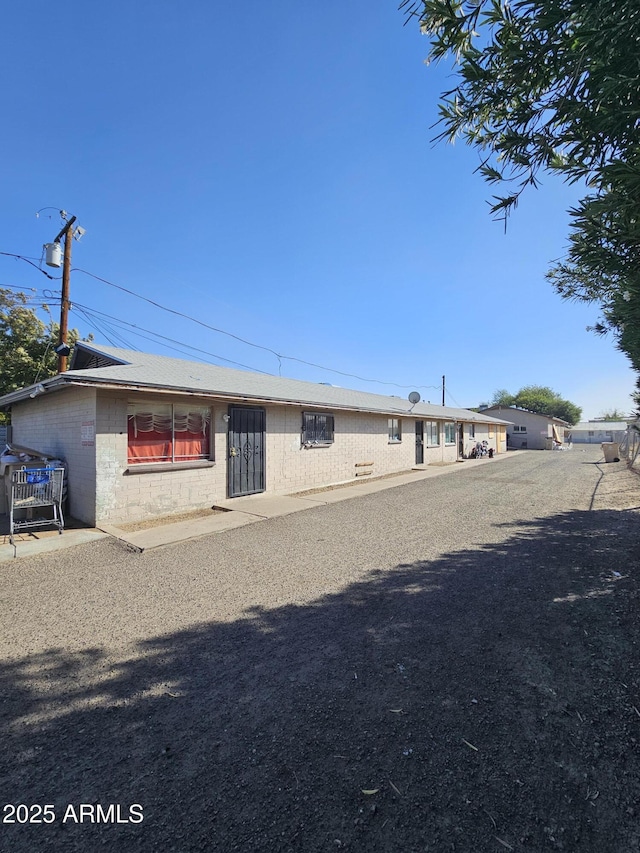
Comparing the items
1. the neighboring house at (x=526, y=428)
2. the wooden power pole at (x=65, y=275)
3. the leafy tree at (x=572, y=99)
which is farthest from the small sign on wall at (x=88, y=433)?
the neighboring house at (x=526, y=428)

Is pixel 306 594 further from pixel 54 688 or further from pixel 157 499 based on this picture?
pixel 157 499

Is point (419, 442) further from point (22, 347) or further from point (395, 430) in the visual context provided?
point (22, 347)

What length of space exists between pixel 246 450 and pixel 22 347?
15.5 m

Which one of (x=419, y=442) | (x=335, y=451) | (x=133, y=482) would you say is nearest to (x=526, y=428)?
(x=419, y=442)

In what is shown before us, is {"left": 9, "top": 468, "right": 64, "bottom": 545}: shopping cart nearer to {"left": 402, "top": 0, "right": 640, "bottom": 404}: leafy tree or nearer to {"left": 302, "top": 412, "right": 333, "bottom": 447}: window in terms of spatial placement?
{"left": 302, "top": 412, "right": 333, "bottom": 447}: window

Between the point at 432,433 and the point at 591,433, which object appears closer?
the point at 432,433

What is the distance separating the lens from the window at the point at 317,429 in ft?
39.9

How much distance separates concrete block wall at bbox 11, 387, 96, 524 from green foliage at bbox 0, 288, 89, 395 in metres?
Answer: 9.33

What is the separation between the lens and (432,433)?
71.7ft

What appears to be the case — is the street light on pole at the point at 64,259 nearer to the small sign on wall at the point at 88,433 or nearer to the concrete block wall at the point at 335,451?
the small sign on wall at the point at 88,433

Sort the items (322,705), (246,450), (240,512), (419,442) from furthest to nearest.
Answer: (419,442), (246,450), (240,512), (322,705)

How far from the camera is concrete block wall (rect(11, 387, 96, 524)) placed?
751 cm

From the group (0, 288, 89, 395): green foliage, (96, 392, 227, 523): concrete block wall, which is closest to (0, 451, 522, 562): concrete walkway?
(96, 392, 227, 523): concrete block wall

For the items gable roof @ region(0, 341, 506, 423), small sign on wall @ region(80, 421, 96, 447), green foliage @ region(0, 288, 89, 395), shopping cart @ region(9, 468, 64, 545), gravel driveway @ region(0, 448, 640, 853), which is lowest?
gravel driveway @ region(0, 448, 640, 853)
